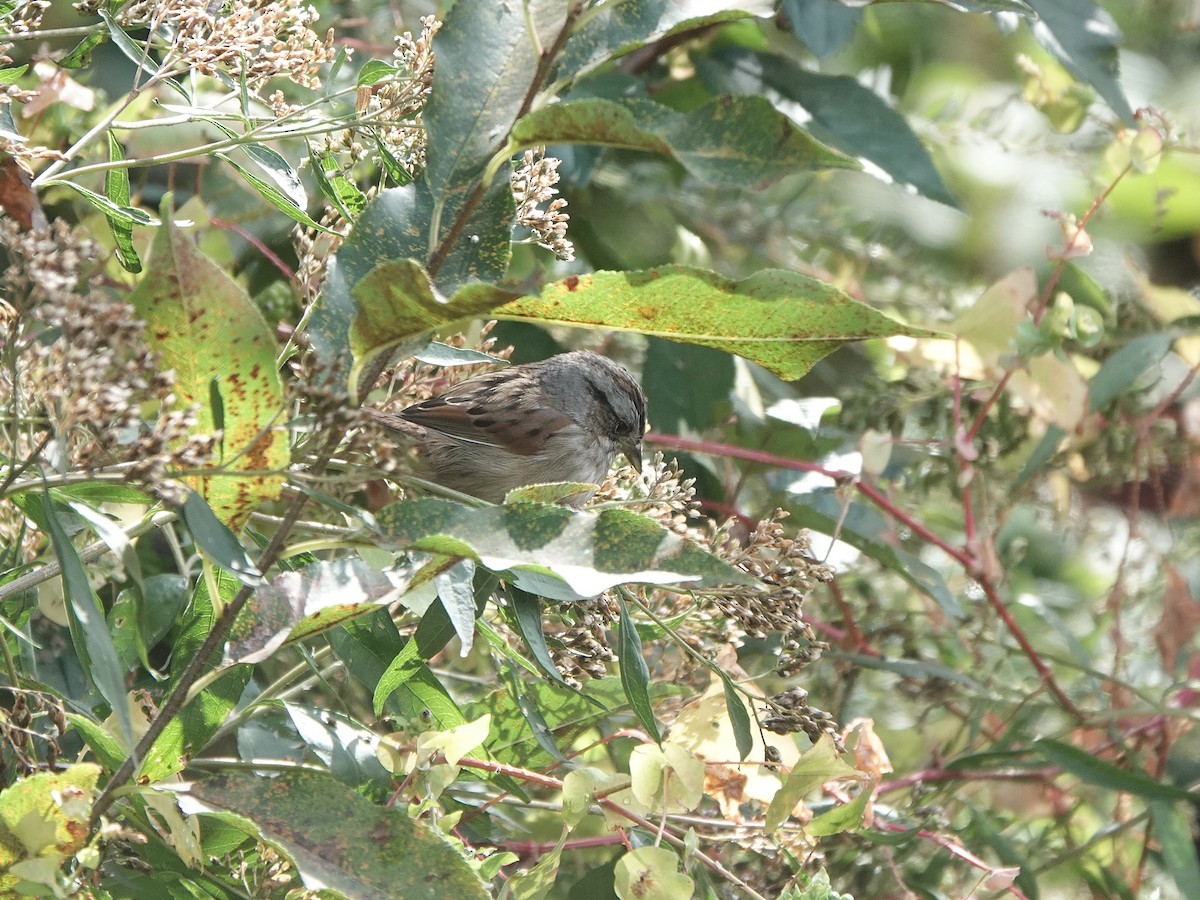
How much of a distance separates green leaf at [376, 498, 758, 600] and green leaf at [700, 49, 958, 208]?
151 cm

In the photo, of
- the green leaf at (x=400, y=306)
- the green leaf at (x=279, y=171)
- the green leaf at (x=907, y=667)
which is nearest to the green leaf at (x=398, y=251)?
the green leaf at (x=400, y=306)

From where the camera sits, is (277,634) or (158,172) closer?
(277,634)

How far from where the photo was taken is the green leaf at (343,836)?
1081 mm

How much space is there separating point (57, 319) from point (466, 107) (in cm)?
41

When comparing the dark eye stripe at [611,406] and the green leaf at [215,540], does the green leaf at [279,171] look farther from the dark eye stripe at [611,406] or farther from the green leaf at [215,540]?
the dark eye stripe at [611,406]

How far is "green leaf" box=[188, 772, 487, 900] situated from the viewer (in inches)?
42.6

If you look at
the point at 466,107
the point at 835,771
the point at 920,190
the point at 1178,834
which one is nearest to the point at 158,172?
the point at 920,190

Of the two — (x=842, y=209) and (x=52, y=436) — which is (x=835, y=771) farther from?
(x=842, y=209)

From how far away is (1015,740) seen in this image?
2.42 meters

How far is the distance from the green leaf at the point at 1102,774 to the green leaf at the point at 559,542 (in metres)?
1.25

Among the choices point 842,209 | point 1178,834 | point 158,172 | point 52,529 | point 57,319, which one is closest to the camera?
point 57,319

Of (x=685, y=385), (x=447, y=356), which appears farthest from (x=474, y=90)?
(x=685, y=385)

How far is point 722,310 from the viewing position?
3.60ft

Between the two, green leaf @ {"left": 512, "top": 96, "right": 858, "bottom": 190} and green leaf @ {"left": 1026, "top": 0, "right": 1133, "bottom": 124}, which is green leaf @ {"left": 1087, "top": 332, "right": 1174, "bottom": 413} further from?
green leaf @ {"left": 512, "top": 96, "right": 858, "bottom": 190}
